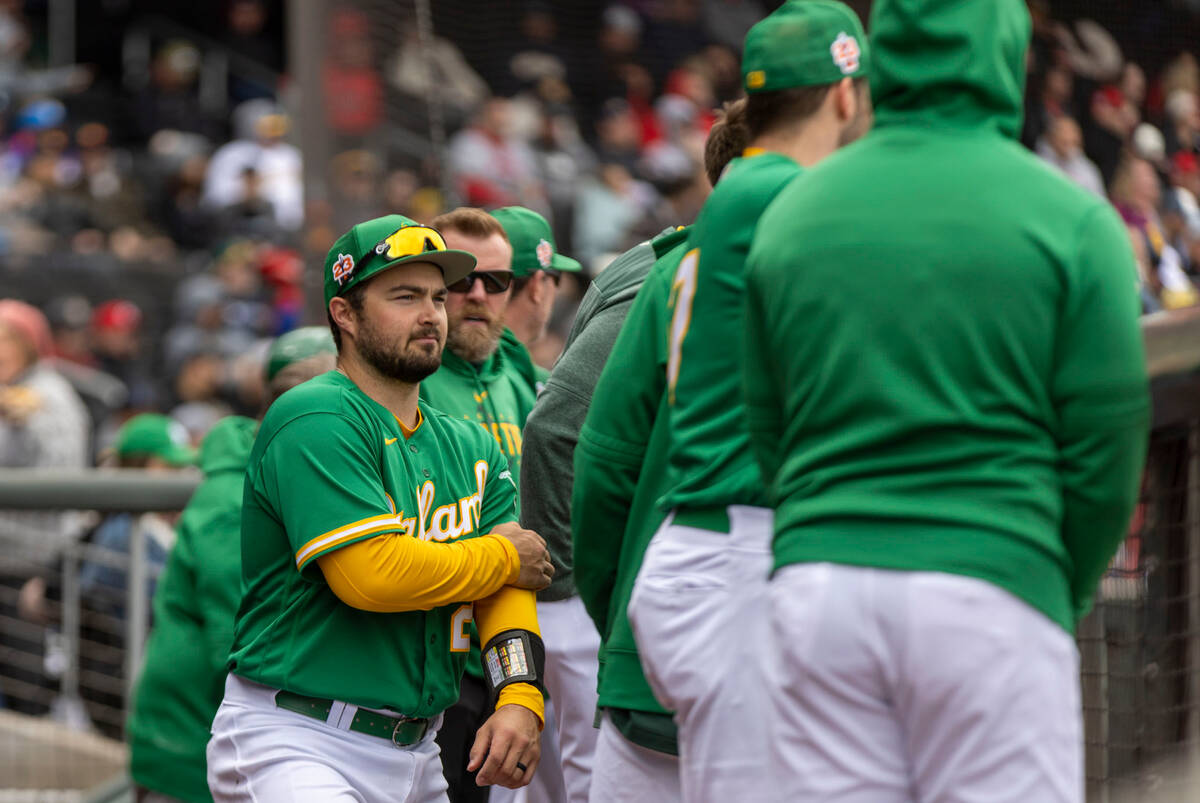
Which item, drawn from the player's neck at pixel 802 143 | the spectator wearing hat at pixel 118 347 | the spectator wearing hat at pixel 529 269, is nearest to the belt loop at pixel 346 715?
the player's neck at pixel 802 143

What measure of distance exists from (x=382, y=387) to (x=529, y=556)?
0.52m

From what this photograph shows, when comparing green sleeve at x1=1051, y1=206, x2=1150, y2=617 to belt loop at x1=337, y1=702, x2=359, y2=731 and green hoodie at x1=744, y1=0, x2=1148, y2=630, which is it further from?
belt loop at x1=337, y1=702, x2=359, y2=731

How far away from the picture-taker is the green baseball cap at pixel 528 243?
5.34m

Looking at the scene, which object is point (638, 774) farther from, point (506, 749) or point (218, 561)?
point (218, 561)

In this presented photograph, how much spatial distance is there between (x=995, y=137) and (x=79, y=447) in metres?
8.11

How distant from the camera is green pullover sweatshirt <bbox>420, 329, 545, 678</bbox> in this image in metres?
4.80

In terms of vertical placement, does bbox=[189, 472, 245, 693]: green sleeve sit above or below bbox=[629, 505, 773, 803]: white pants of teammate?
below

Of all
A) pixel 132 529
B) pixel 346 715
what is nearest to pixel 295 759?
pixel 346 715

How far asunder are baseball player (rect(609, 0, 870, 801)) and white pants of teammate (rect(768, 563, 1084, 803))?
0.38 metres

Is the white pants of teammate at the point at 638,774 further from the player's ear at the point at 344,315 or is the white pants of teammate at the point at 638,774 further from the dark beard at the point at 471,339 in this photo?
the dark beard at the point at 471,339

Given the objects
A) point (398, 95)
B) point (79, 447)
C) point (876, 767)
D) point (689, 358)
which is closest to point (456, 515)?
point (689, 358)

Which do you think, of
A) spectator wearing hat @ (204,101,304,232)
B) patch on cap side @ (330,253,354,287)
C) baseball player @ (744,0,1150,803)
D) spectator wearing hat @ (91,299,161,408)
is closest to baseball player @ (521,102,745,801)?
patch on cap side @ (330,253,354,287)

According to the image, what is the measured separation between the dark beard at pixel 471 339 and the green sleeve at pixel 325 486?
1.20 metres

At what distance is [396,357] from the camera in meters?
3.84
